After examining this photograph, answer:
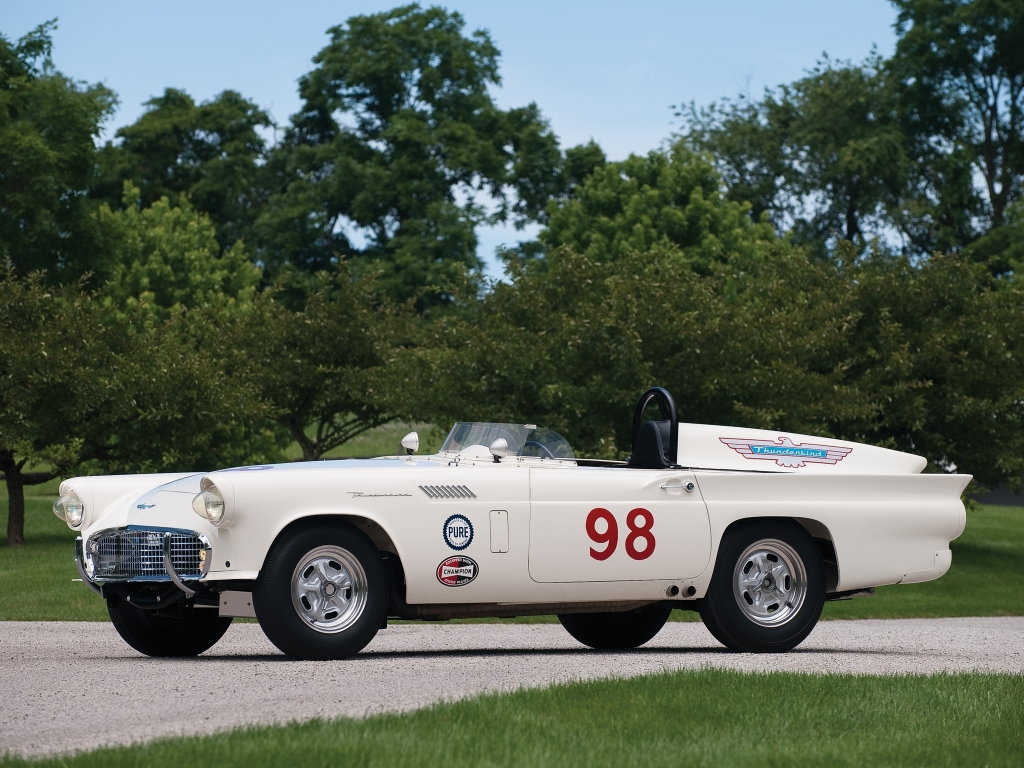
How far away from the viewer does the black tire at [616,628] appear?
10992 mm

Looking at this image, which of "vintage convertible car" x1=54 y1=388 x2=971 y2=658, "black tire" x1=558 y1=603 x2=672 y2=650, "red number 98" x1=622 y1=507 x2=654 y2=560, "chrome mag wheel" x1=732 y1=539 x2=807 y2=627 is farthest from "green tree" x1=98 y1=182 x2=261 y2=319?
"red number 98" x1=622 y1=507 x2=654 y2=560

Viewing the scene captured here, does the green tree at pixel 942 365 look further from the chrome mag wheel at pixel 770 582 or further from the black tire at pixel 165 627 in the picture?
the black tire at pixel 165 627

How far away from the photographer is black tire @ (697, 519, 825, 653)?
32.4ft

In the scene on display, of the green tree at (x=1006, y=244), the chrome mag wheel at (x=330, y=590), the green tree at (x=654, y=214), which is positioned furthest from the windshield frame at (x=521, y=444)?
the green tree at (x=1006, y=244)

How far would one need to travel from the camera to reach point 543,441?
9.98m

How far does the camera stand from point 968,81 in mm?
57219

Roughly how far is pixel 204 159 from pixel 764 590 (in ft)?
177

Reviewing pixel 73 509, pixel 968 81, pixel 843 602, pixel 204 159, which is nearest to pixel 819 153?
pixel 968 81

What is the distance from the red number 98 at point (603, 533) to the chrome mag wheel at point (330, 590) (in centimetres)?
152

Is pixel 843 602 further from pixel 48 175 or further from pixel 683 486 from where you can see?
pixel 48 175

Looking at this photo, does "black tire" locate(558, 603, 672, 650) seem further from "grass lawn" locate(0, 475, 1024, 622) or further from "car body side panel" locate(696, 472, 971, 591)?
"grass lawn" locate(0, 475, 1024, 622)

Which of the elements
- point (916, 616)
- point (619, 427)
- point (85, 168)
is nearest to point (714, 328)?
point (619, 427)

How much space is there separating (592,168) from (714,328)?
107ft

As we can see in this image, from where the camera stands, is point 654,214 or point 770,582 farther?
point 654,214
